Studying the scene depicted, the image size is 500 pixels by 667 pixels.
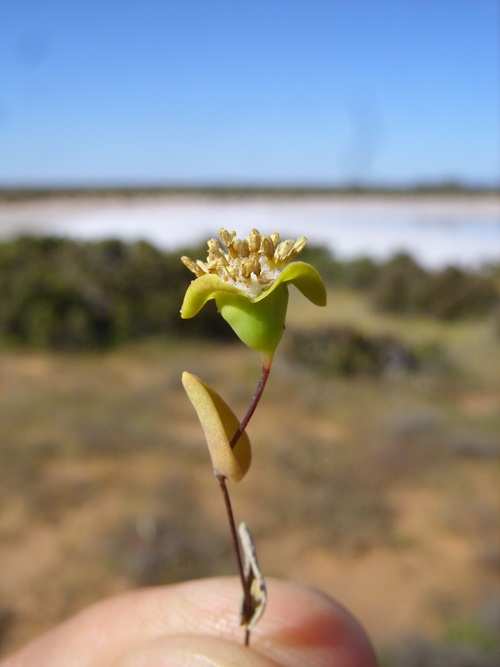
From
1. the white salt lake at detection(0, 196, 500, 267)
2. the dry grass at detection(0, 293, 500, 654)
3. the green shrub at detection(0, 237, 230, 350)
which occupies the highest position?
the white salt lake at detection(0, 196, 500, 267)

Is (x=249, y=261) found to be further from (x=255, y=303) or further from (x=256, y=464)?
(x=256, y=464)

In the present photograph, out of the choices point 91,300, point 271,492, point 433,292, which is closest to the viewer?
point 271,492

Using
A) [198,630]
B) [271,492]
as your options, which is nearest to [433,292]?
[271,492]

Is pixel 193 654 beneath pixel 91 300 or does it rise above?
above

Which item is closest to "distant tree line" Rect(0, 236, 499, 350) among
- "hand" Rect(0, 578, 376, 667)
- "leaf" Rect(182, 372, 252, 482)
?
"hand" Rect(0, 578, 376, 667)

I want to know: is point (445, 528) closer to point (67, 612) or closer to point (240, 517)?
point (240, 517)

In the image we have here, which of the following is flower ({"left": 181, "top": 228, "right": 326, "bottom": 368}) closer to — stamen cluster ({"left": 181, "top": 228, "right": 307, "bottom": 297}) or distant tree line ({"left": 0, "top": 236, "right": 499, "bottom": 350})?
stamen cluster ({"left": 181, "top": 228, "right": 307, "bottom": 297})

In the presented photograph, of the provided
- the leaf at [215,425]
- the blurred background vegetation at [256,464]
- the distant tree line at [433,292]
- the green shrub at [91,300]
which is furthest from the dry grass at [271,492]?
the distant tree line at [433,292]
